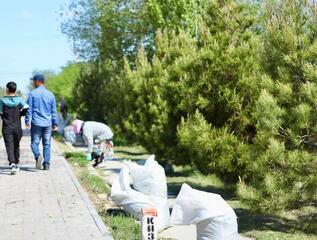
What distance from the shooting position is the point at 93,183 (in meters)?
11.1

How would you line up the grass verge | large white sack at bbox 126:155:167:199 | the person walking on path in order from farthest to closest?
the person walking on path → large white sack at bbox 126:155:167:199 → the grass verge

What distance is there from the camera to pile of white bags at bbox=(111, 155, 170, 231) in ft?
25.2

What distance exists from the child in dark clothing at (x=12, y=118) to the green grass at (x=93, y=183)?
1481 millimetres

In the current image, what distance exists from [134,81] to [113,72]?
11227 millimetres

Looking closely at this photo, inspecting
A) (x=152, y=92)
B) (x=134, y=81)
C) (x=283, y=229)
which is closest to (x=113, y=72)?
(x=134, y=81)

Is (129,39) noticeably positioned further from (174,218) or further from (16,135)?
(174,218)

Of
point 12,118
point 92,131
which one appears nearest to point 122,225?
point 12,118

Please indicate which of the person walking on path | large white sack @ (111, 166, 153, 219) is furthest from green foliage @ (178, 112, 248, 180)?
the person walking on path

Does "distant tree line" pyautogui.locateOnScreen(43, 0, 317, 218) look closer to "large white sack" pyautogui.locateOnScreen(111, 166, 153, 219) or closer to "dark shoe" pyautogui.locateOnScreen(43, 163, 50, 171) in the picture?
"large white sack" pyautogui.locateOnScreen(111, 166, 153, 219)

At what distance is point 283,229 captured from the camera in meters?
8.33

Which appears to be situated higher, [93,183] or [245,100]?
[245,100]

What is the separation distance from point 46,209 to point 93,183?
→ 2866 mm

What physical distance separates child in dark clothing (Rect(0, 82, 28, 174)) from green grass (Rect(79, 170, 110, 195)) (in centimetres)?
148

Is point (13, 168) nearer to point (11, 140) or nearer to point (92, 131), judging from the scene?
point (11, 140)
